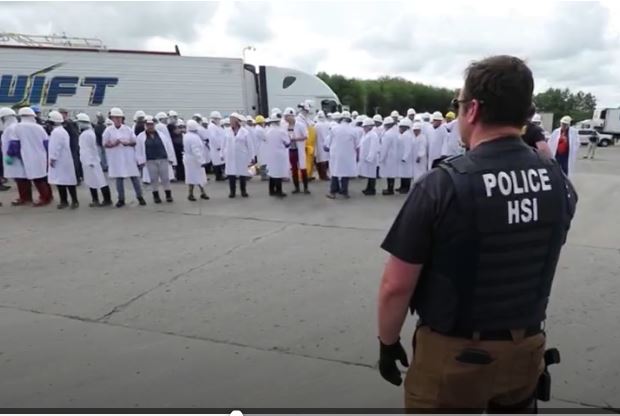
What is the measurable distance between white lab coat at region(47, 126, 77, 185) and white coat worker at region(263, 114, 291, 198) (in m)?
3.86

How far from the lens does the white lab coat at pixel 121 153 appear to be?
9609mm

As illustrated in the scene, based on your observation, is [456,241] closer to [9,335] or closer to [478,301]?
[478,301]

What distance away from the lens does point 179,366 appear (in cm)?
345

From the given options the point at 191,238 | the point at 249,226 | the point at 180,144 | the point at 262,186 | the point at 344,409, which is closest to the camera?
the point at 344,409

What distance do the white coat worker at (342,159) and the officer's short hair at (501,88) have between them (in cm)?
879

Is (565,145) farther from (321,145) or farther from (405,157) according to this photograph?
(321,145)

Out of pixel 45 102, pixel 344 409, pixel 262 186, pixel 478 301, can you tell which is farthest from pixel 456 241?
pixel 45 102

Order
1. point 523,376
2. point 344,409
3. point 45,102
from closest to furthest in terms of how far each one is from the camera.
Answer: point 523,376 < point 344,409 < point 45,102

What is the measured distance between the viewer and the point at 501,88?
1646 mm

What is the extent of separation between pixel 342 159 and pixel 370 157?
1.07 meters

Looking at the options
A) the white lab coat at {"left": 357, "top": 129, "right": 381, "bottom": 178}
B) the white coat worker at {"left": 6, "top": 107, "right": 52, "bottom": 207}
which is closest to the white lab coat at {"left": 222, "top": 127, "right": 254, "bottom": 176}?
the white lab coat at {"left": 357, "top": 129, "right": 381, "bottom": 178}

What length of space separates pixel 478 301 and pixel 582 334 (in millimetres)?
2777

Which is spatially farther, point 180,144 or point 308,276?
point 180,144

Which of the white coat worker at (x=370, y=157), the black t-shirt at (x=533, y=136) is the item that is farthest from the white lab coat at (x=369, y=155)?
the black t-shirt at (x=533, y=136)
